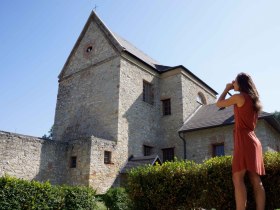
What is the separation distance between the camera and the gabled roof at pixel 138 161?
14203 millimetres

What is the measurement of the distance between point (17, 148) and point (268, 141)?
12927 millimetres

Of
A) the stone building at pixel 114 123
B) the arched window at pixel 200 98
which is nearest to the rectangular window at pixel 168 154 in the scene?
the stone building at pixel 114 123

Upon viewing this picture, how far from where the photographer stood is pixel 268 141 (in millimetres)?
14836

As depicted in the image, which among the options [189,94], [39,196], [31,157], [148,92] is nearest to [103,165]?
[31,157]

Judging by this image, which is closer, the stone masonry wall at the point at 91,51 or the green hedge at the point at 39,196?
the green hedge at the point at 39,196

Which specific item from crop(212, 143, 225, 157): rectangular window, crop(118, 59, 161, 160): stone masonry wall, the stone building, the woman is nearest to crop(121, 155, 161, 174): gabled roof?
the stone building

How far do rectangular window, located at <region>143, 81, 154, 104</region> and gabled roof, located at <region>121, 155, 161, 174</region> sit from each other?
15.3 ft

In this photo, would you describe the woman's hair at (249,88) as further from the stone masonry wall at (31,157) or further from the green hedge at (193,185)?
the stone masonry wall at (31,157)

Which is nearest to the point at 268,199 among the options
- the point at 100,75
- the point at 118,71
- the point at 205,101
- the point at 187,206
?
the point at 187,206

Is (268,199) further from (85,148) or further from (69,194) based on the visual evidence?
(85,148)

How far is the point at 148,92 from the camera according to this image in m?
19.0

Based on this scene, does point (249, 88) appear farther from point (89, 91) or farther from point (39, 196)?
point (89, 91)

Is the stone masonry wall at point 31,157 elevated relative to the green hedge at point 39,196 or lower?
elevated

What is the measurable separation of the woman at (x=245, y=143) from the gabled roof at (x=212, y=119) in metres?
11.2
